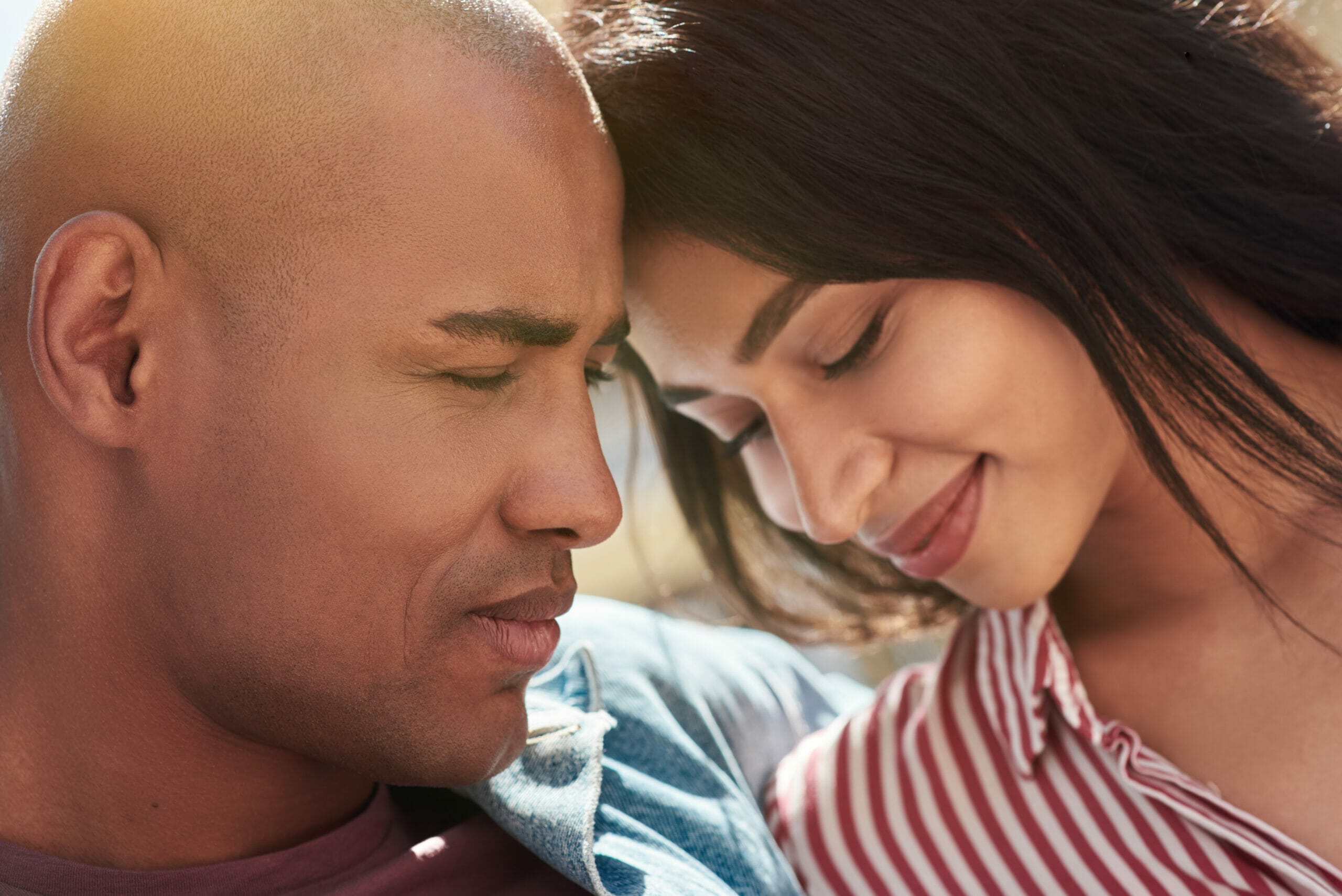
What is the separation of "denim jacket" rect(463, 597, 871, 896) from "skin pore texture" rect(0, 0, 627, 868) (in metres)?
0.13

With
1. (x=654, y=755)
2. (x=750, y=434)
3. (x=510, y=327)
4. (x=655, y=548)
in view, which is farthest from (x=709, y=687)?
(x=655, y=548)

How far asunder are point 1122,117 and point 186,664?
1.02 metres

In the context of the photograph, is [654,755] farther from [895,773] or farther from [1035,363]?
[1035,363]

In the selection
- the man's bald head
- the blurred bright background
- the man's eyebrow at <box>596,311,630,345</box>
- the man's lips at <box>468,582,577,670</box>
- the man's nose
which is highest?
the man's bald head

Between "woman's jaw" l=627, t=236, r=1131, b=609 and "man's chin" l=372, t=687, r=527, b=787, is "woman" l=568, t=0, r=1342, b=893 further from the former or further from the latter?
"man's chin" l=372, t=687, r=527, b=787

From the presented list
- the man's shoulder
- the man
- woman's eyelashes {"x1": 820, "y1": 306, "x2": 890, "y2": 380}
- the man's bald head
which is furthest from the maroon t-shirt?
woman's eyelashes {"x1": 820, "y1": 306, "x2": 890, "y2": 380}

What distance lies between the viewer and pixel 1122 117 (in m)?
1.27

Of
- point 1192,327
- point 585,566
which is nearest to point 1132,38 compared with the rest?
point 1192,327

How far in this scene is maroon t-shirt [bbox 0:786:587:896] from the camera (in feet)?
3.16

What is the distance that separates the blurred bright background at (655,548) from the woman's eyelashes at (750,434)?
15 cm

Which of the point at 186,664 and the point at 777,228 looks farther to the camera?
the point at 777,228

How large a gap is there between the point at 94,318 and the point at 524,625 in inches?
16.5

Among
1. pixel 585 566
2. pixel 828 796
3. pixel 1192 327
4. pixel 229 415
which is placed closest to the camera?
pixel 229 415

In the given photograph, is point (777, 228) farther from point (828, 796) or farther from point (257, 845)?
point (257, 845)
